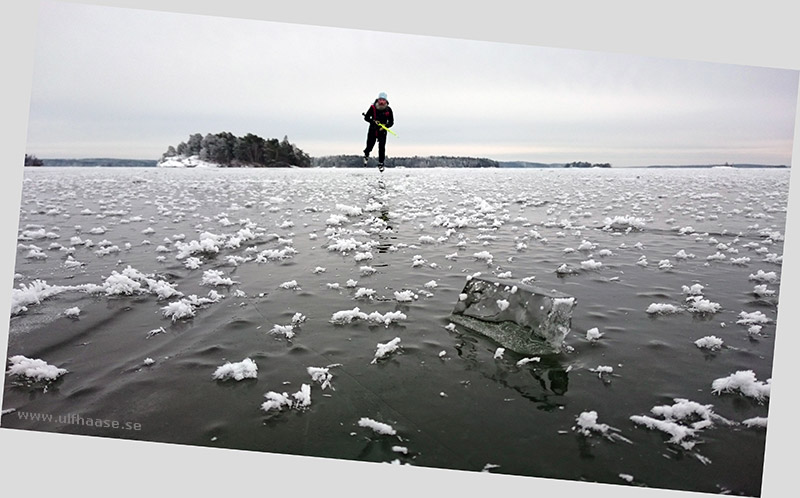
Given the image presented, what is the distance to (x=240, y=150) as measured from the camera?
546 cm

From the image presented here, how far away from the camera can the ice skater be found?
509 cm

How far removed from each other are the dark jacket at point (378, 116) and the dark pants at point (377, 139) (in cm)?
7

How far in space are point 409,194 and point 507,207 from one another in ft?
5.79

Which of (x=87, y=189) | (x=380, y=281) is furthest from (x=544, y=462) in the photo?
(x=87, y=189)

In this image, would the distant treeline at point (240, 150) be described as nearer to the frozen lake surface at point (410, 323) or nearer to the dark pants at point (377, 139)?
the frozen lake surface at point (410, 323)

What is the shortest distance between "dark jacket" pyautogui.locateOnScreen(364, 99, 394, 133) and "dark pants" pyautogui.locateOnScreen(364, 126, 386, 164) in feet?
0.24

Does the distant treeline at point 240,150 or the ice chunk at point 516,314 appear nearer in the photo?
the ice chunk at point 516,314

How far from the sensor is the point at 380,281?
481cm

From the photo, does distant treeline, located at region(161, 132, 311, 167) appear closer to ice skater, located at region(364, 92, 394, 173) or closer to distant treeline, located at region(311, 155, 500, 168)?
distant treeline, located at region(311, 155, 500, 168)

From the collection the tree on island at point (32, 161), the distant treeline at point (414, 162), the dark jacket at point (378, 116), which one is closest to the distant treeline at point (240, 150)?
the distant treeline at point (414, 162)

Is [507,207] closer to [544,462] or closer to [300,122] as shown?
[300,122]

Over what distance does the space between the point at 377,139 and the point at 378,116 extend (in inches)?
12.8

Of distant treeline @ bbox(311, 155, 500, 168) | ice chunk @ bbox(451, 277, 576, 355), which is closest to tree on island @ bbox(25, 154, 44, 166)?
distant treeline @ bbox(311, 155, 500, 168)

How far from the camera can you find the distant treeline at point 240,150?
5102 millimetres
